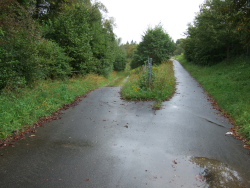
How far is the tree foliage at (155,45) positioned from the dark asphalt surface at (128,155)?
82.9 ft

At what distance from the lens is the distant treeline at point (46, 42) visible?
8.70 m

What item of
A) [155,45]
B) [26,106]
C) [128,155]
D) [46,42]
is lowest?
[128,155]

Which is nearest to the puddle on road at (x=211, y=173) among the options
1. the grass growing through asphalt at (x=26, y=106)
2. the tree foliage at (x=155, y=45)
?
the grass growing through asphalt at (x=26, y=106)

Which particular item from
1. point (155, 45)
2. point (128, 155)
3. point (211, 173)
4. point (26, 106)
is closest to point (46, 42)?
point (26, 106)

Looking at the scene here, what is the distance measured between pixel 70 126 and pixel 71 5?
1302 centimetres

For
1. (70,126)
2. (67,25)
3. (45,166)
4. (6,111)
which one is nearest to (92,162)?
(45,166)

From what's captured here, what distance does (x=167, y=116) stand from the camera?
7.96 m

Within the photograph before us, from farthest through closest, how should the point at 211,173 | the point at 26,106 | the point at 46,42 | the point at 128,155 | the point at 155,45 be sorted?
1. the point at 155,45
2. the point at 46,42
3. the point at 26,106
4. the point at 128,155
5. the point at 211,173

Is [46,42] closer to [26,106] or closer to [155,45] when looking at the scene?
[26,106]

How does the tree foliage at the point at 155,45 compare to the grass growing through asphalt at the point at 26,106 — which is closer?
the grass growing through asphalt at the point at 26,106

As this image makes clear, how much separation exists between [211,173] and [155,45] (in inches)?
1129

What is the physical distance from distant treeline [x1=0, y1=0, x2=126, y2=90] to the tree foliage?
927cm

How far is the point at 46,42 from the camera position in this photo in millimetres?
12719

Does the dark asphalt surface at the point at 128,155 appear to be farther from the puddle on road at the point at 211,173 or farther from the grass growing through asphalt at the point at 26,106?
the grass growing through asphalt at the point at 26,106
